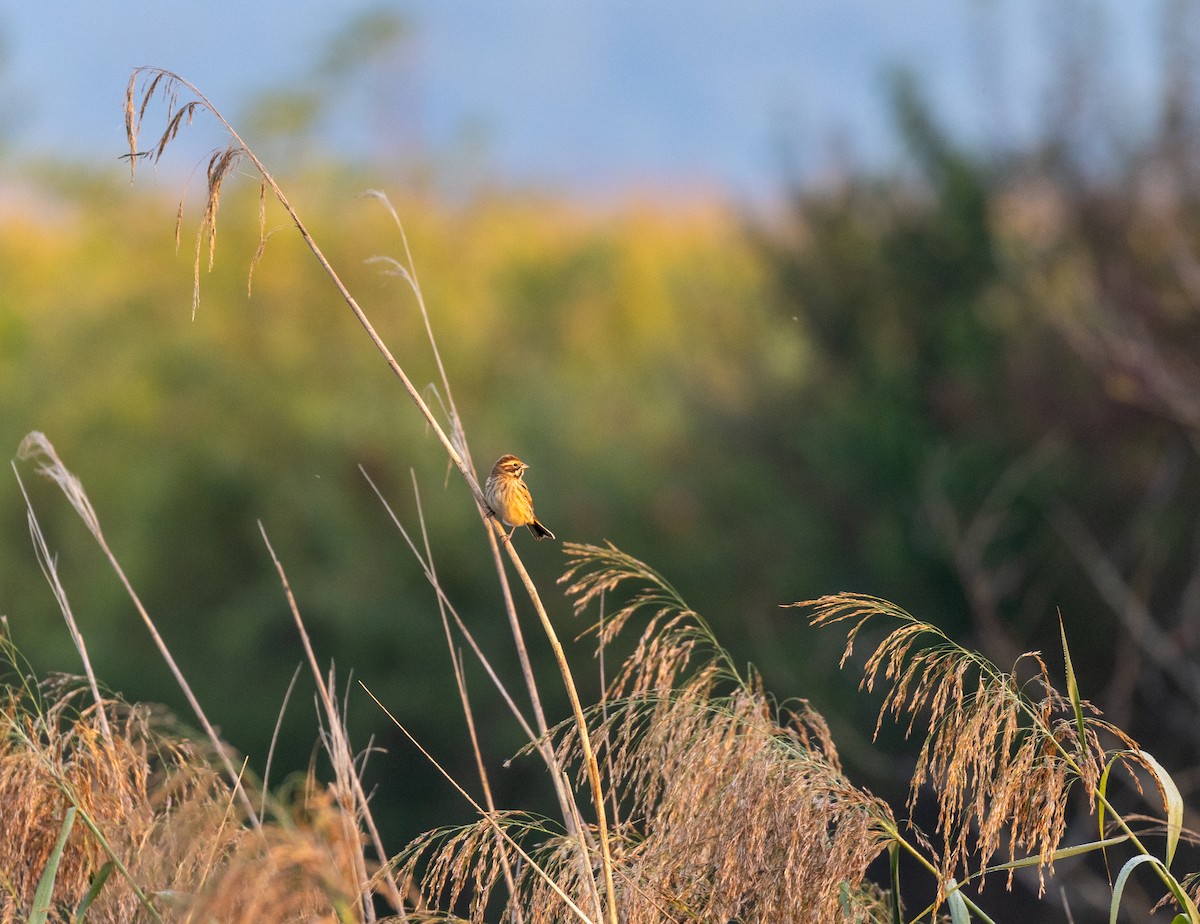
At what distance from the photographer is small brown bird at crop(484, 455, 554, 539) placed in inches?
100

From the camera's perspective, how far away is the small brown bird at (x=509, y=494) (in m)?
2.54

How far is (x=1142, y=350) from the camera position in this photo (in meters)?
7.50

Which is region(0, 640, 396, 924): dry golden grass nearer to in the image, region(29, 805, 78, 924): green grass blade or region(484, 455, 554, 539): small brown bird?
region(29, 805, 78, 924): green grass blade

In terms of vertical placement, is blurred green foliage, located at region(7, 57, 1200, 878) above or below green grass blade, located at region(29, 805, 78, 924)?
below

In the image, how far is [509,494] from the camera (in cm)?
264

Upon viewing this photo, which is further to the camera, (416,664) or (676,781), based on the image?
(416,664)

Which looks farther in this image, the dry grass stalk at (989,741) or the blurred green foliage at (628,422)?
the blurred green foliage at (628,422)

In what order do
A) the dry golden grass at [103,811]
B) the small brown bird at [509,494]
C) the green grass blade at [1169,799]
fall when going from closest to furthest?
1. the green grass blade at [1169,799]
2. the dry golden grass at [103,811]
3. the small brown bird at [509,494]

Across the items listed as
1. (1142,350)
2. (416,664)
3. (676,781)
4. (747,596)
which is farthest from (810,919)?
(416,664)

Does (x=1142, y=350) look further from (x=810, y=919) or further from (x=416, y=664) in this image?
(x=416, y=664)

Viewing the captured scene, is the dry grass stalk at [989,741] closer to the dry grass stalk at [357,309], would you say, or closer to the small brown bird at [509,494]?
the dry grass stalk at [357,309]

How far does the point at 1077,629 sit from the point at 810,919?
30.6 feet

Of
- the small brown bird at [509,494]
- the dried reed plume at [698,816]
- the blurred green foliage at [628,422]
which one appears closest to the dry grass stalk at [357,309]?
the dried reed plume at [698,816]

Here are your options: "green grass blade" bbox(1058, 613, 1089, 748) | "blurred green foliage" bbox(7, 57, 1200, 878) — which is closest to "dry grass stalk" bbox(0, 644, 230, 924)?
"green grass blade" bbox(1058, 613, 1089, 748)
